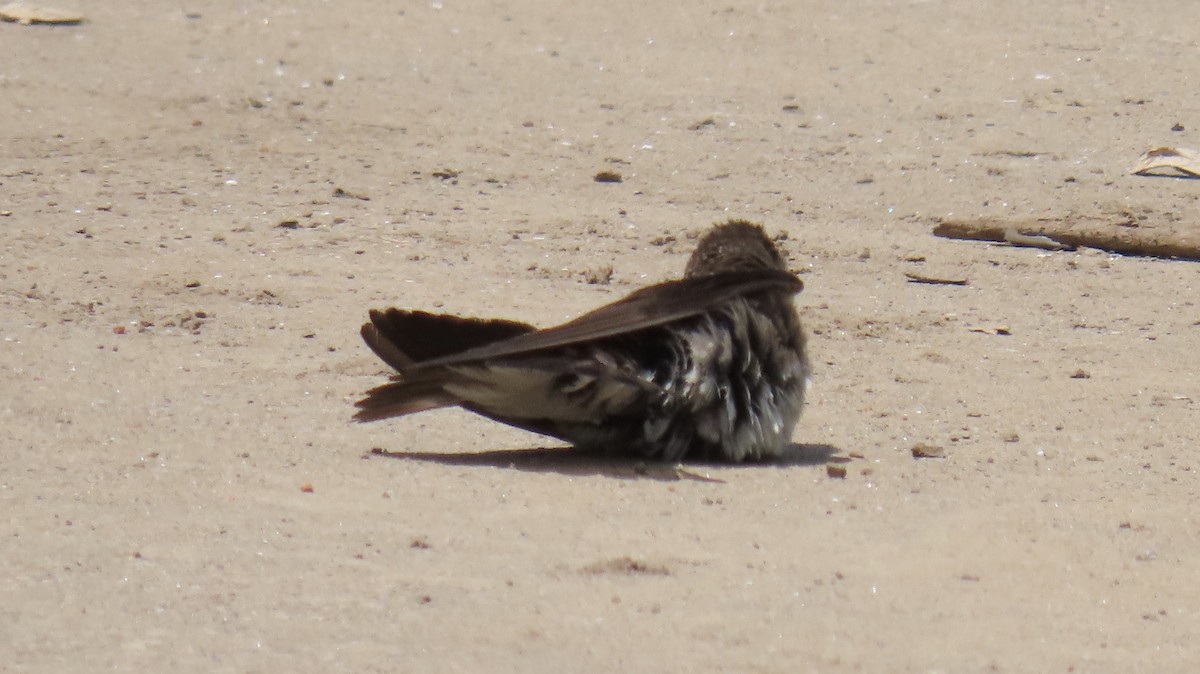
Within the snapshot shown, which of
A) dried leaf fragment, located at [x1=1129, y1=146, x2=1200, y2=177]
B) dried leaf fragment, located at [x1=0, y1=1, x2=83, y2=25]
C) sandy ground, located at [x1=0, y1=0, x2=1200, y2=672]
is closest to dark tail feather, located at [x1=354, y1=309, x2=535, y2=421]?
sandy ground, located at [x1=0, y1=0, x2=1200, y2=672]

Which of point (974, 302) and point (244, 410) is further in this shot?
point (974, 302)

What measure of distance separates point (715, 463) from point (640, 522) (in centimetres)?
73

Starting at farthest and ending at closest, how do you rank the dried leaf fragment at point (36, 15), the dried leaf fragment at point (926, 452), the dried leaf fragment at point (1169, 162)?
the dried leaf fragment at point (36, 15)
the dried leaf fragment at point (1169, 162)
the dried leaf fragment at point (926, 452)

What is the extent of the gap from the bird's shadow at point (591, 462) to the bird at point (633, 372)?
4 cm

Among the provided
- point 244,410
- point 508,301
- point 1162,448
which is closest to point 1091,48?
point 508,301

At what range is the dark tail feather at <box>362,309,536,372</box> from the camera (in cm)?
466

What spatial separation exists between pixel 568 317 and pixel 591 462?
5.11 ft

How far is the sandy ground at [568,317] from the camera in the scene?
11.8 ft

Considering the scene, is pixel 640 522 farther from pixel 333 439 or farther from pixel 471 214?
pixel 471 214

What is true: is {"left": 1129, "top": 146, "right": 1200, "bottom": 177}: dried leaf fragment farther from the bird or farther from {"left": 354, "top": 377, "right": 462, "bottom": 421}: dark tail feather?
{"left": 354, "top": 377, "right": 462, "bottom": 421}: dark tail feather

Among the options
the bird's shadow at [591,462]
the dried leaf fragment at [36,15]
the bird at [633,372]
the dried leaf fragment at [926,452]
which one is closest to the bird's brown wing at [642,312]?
the bird at [633,372]

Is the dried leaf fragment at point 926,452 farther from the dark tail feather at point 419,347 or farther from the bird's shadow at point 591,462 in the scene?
the dark tail feather at point 419,347

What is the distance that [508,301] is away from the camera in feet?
21.5

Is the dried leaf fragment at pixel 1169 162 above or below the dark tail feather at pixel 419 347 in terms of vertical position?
above
